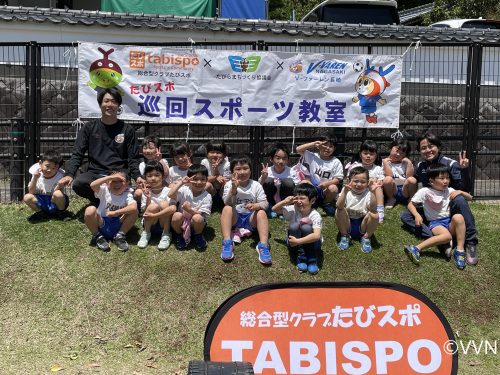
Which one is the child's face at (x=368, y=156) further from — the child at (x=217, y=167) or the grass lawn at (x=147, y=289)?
the child at (x=217, y=167)

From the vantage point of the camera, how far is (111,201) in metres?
6.45

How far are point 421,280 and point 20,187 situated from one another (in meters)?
5.32

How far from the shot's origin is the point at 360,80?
7828 millimetres

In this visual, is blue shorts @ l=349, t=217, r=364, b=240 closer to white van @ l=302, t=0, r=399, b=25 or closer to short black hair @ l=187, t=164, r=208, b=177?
short black hair @ l=187, t=164, r=208, b=177

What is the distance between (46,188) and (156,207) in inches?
61.2

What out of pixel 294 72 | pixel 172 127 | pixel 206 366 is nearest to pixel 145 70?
pixel 172 127

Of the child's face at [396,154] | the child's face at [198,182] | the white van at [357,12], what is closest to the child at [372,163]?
the child's face at [396,154]

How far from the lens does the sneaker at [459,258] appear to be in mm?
6313

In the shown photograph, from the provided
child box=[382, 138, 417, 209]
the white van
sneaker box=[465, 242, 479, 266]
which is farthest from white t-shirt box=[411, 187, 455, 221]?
the white van

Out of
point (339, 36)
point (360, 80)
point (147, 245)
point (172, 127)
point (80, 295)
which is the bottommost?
point (80, 295)

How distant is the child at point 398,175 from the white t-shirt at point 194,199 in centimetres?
234

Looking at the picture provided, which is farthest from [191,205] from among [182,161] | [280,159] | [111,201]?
[280,159]

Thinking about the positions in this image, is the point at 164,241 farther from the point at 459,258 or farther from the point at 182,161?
the point at 459,258

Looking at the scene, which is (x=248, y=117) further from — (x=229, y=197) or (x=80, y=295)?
(x=80, y=295)
